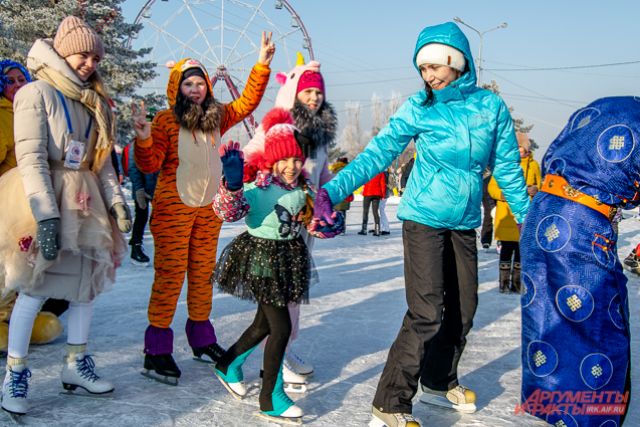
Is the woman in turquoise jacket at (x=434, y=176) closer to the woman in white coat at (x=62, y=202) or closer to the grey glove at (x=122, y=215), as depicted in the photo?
the grey glove at (x=122, y=215)

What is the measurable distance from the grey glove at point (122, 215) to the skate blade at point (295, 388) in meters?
1.19

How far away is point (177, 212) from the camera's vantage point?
11.0ft

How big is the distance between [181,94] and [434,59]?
1468 millimetres

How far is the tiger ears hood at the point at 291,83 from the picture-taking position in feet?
11.0

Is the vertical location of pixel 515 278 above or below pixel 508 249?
below

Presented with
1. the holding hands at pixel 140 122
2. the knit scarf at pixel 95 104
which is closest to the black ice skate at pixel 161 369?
the knit scarf at pixel 95 104

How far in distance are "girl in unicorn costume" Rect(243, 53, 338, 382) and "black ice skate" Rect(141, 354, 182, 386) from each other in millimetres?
613

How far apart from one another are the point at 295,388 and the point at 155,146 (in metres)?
1.52

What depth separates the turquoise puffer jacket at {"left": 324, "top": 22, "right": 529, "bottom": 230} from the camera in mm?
2705

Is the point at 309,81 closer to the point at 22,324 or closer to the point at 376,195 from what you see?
the point at 22,324

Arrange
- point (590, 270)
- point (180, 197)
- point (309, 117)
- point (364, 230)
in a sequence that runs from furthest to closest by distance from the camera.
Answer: point (364, 230)
point (180, 197)
point (309, 117)
point (590, 270)

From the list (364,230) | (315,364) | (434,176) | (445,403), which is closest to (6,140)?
(315,364)

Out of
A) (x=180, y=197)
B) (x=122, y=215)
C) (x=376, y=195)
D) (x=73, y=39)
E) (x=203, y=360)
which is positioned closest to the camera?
(x=73, y=39)

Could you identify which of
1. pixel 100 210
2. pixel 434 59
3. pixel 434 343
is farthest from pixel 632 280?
pixel 100 210
